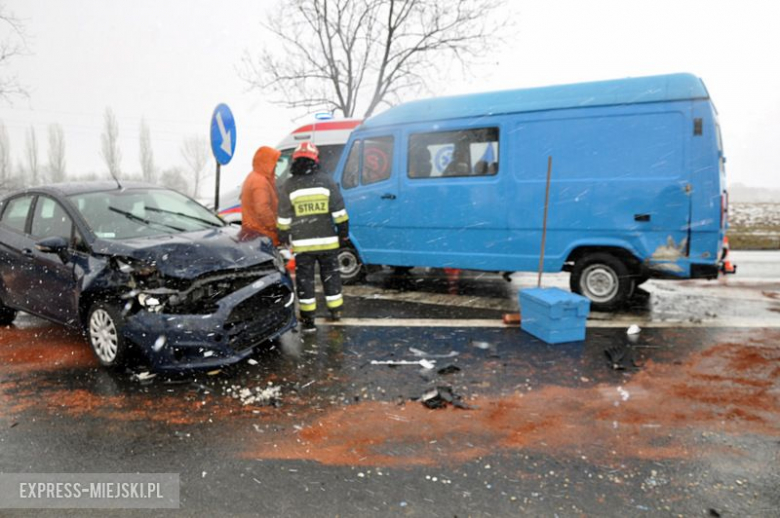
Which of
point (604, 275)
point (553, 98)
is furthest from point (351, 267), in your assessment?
point (553, 98)

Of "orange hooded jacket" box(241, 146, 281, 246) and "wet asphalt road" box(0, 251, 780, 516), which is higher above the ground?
"orange hooded jacket" box(241, 146, 281, 246)

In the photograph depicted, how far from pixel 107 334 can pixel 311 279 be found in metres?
2.14

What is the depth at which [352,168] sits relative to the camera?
7750mm

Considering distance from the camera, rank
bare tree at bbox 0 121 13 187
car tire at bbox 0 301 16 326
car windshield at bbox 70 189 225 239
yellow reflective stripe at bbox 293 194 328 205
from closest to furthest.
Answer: car windshield at bbox 70 189 225 239
yellow reflective stripe at bbox 293 194 328 205
car tire at bbox 0 301 16 326
bare tree at bbox 0 121 13 187

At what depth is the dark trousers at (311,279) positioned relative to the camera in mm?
5734

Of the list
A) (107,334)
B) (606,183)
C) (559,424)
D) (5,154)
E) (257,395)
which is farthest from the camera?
(5,154)

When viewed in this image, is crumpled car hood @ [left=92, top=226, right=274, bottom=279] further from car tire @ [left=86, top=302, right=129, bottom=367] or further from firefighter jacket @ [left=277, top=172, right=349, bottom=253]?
firefighter jacket @ [left=277, top=172, right=349, bottom=253]

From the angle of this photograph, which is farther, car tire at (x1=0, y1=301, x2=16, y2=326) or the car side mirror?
car tire at (x1=0, y1=301, x2=16, y2=326)

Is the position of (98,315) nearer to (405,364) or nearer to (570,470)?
(405,364)

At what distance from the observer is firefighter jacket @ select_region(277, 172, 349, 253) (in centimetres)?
572

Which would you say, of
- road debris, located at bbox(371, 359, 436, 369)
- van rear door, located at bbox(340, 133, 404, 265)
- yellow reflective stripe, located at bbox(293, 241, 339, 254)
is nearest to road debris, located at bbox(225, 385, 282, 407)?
road debris, located at bbox(371, 359, 436, 369)

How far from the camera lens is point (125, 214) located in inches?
201

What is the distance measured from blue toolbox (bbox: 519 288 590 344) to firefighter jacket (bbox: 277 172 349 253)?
2.26 metres

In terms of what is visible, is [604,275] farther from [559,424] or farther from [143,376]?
[143,376]
